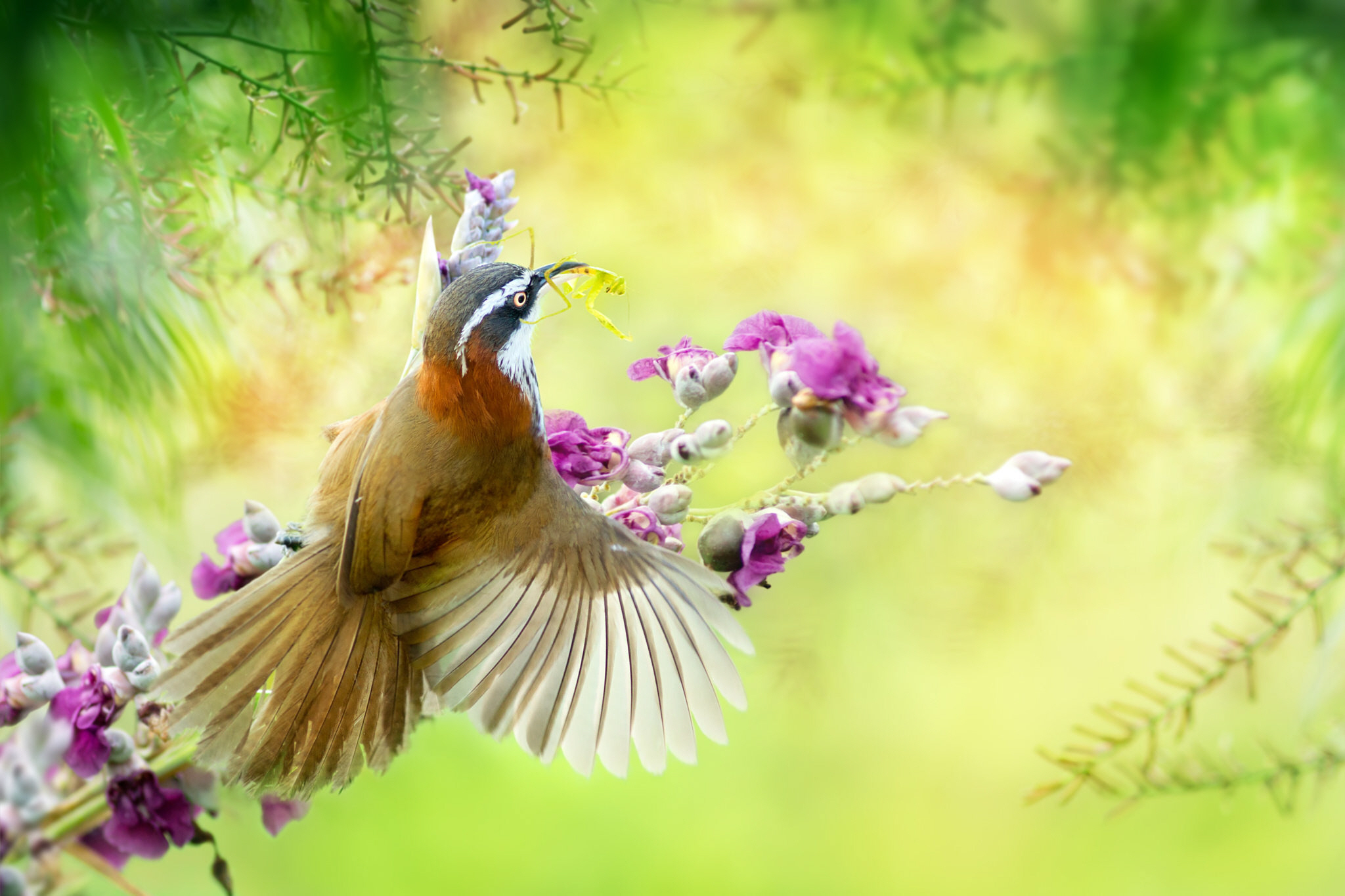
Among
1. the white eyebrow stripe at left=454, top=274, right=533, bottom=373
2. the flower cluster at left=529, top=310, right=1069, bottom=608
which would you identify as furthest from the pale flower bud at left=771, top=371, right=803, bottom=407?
the white eyebrow stripe at left=454, top=274, right=533, bottom=373

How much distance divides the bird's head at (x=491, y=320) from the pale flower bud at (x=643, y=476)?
0.24 feet

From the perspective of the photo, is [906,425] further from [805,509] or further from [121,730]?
[121,730]

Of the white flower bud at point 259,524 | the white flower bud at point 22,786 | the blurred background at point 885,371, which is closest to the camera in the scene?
the white flower bud at point 22,786

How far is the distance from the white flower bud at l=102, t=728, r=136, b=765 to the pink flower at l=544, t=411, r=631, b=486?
0.53ft

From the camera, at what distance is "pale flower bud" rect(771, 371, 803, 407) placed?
0.31m

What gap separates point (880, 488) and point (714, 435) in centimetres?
5

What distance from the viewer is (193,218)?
0.71 meters

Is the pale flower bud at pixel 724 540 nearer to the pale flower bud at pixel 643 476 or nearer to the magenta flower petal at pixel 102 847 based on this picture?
the pale flower bud at pixel 643 476

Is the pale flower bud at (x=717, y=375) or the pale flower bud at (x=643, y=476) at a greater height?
the pale flower bud at (x=717, y=375)

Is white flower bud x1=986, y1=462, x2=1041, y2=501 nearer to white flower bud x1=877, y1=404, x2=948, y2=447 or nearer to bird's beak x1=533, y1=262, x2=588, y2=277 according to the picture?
white flower bud x1=877, y1=404, x2=948, y2=447

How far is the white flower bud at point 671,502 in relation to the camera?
336 millimetres

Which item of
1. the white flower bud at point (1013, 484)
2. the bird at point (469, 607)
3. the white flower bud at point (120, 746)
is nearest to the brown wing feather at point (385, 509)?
the bird at point (469, 607)

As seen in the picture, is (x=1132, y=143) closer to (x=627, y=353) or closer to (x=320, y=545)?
(x=627, y=353)

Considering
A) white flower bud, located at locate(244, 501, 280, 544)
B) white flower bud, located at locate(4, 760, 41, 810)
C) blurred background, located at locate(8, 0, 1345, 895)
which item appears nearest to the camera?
white flower bud, located at locate(4, 760, 41, 810)
